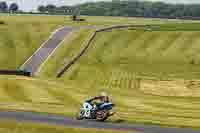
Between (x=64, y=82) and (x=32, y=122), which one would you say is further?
(x=64, y=82)

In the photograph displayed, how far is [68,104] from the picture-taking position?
49.3m

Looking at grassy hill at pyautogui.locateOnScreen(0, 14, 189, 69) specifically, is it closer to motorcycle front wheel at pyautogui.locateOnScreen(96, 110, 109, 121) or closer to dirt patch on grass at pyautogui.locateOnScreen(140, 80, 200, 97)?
dirt patch on grass at pyautogui.locateOnScreen(140, 80, 200, 97)

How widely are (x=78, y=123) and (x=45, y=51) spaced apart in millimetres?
50583

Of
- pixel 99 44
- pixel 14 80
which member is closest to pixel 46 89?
pixel 14 80

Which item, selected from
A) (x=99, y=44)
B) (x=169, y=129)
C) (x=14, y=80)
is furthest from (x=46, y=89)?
(x=99, y=44)

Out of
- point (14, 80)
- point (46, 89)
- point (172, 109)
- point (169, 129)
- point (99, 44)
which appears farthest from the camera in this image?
point (99, 44)

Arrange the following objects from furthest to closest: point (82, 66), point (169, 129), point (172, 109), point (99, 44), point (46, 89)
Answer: point (99, 44) < point (82, 66) < point (46, 89) < point (172, 109) < point (169, 129)

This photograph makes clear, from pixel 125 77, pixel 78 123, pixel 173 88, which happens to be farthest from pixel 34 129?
pixel 125 77

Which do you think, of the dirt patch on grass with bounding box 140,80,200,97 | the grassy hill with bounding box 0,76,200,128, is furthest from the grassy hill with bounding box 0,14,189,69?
the dirt patch on grass with bounding box 140,80,200,97

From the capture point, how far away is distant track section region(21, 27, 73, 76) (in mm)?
79400

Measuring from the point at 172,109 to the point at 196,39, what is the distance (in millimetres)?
47972

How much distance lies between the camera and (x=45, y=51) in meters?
86.9

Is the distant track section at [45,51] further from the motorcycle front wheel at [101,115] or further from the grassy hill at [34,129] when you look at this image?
the grassy hill at [34,129]

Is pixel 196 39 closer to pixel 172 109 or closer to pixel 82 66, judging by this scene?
pixel 82 66
